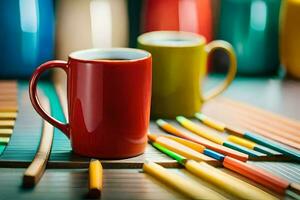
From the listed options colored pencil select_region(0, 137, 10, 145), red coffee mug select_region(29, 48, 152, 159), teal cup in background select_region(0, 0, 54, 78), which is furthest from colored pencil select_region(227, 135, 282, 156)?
teal cup in background select_region(0, 0, 54, 78)

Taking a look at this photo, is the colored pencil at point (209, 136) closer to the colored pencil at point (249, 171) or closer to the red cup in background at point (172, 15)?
the colored pencil at point (249, 171)

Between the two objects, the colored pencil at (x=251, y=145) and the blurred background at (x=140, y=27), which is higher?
the blurred background at (x=140, y=27)

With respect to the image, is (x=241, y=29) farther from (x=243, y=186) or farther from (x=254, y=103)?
(x=243, y=186)

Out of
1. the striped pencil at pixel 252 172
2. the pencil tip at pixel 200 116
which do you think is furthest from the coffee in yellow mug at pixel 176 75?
the striped pencil at pixel 252 172

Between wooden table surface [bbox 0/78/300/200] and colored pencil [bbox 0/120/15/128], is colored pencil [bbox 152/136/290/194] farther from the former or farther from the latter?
colored pencil [bbox 0/120/15/128]

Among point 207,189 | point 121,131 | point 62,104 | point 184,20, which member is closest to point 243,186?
point 207,189

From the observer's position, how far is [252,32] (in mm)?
958

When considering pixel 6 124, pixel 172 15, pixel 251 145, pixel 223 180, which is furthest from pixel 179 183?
pixel 172 15

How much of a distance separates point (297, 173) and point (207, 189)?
11 centimetres

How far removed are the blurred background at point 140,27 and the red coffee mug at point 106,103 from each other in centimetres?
31

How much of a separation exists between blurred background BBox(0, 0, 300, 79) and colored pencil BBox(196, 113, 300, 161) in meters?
0.23

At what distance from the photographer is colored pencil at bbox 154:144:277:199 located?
502 millimetres

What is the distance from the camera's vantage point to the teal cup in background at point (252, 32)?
0.95m

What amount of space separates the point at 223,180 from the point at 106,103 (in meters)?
0.13
